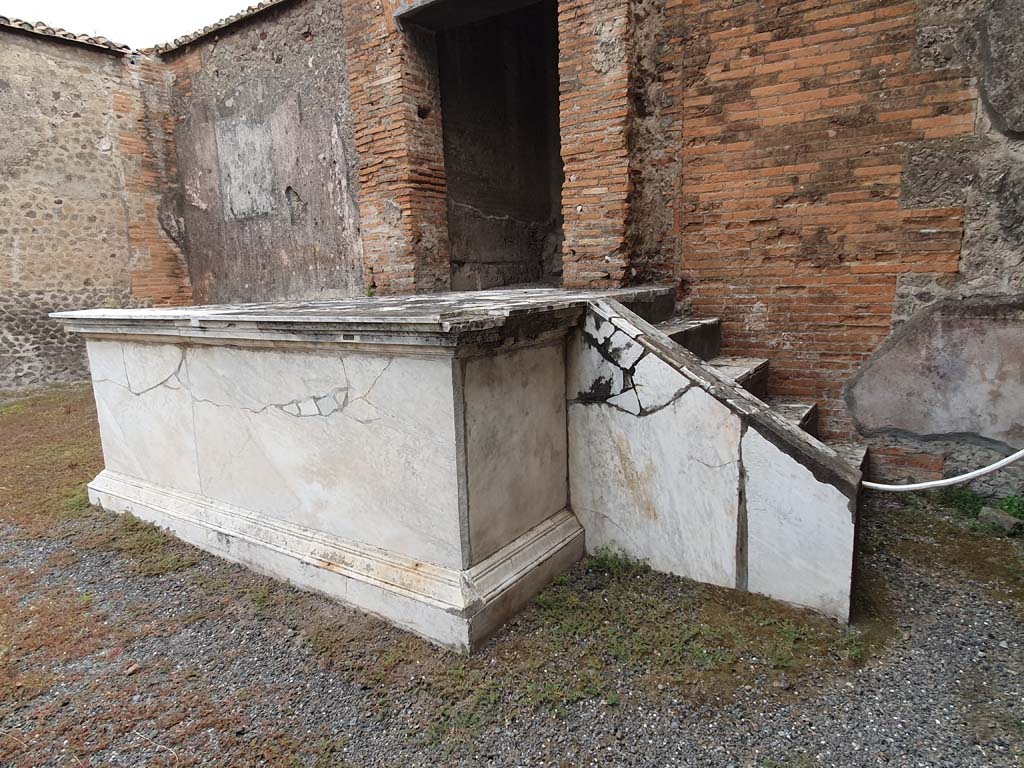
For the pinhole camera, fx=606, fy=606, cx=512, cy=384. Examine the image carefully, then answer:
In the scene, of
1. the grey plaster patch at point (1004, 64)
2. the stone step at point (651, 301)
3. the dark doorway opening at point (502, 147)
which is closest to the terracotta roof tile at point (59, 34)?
the dark doorway opening at point (502, 147)

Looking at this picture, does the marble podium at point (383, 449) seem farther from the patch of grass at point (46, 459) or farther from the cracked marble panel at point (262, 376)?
the patch of grass at point (46, 459)

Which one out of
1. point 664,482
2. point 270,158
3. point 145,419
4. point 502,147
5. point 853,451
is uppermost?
point 270,158

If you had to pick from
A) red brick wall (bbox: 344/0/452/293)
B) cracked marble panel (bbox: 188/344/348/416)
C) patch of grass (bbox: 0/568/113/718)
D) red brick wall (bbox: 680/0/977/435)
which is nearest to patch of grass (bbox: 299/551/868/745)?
patch of grass (bbox: 0/568/113/718)

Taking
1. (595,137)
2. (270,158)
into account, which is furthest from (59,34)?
(595,137)

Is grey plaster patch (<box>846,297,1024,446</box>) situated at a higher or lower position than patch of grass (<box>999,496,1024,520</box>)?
higher

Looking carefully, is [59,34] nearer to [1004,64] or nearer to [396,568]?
[396,568]

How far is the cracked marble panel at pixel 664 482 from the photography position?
2.36 m

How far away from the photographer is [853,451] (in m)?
3.18

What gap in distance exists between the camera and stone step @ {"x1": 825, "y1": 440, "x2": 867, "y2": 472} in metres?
3.00

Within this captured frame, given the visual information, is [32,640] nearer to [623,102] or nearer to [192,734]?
[192,734]

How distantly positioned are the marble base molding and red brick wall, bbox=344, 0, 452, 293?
282cm

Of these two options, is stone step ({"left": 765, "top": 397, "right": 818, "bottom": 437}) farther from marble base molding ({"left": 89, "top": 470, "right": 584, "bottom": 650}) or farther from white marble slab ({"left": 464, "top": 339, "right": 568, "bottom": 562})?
marble base molding ({"left": 89, "top": 470, "right": 584, "bottom": 650})

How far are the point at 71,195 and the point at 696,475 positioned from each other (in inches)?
347

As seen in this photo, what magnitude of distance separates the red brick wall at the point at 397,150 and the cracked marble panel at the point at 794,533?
3709 millimetres
